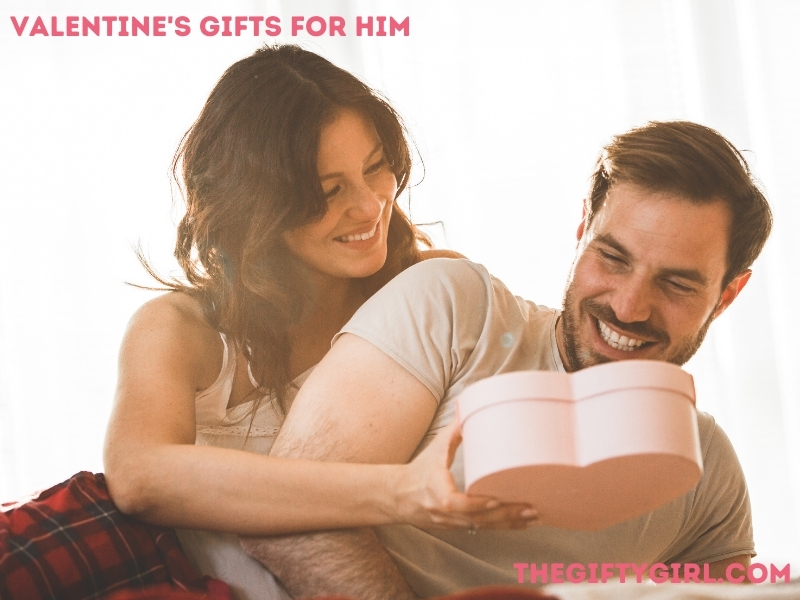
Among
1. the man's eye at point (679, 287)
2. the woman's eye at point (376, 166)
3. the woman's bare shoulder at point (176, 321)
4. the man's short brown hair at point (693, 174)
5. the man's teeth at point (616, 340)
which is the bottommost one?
the man's teeth at point (616, 340)

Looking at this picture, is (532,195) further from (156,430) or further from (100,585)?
(100,585)

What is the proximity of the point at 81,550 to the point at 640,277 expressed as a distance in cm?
76

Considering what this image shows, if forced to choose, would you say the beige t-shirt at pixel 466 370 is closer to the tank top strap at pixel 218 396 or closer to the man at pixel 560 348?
the man at pixel 560 348

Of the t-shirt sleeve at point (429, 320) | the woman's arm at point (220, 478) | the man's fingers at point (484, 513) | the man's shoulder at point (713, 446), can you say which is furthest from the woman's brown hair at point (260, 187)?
the man's shoulder at point (713, 446)

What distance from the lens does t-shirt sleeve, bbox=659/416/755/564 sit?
134 centimetres

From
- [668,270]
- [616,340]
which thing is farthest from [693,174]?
[616,340]

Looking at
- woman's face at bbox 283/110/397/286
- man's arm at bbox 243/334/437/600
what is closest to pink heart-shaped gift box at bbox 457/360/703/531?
man's arm at bbox 243/334/437/600

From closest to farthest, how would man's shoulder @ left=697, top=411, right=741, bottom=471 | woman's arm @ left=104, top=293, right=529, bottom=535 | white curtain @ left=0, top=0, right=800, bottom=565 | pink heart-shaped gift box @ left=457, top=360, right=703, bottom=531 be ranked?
pink heart-shaped gift box @ left=457, top=360, right=703, bottom=531
woman's arm @ left=104, top=293, right=529, bottom=535
man's shoulder @ left=697, top=411, right=741, bottom=471
white curtain @ left=0, top=0, right=800, bottom=565

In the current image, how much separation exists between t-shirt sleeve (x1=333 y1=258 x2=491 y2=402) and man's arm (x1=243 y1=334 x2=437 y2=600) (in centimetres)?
2

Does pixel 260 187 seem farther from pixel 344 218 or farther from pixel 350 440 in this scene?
pixel 350 440

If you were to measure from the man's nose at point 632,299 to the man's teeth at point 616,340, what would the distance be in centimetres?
3

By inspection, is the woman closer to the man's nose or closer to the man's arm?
the man's arm

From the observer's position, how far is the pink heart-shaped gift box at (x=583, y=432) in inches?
33.6

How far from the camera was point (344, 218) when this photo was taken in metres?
1.42
